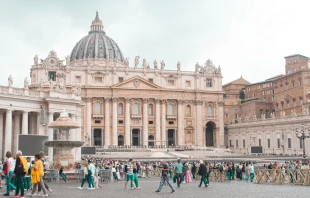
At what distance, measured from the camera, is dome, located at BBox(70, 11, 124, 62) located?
111194mm

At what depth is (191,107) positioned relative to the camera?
3728 inches

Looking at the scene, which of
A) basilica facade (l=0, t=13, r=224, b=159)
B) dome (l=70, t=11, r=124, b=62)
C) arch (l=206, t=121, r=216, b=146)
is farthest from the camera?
dome (l=70, t=11, r=124, b=62)

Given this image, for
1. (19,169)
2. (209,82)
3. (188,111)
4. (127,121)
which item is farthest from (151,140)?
(19,169)

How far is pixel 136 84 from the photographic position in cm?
9000

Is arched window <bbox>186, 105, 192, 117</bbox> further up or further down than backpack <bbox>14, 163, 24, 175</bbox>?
further up

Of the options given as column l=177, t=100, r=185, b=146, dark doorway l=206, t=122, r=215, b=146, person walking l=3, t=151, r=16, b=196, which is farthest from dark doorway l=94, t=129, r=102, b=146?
person walking l=3, t=151, r=16, b=196

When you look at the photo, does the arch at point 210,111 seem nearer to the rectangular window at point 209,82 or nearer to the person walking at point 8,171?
the rectangular window at point 209,82

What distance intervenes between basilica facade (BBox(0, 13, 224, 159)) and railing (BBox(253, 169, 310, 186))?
57112 millimetres

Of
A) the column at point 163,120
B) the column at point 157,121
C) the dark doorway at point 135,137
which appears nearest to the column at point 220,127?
the column at point 163,120

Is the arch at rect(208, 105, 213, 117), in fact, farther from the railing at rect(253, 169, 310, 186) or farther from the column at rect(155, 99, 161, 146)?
the railing at rect(253, 169, 310, 186)

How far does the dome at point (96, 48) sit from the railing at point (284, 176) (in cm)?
8541

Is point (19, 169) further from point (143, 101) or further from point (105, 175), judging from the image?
point (143, 101)

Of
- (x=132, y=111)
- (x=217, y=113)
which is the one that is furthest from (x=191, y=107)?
(x=132, y=111)

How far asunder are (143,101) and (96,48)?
27.0 metres
